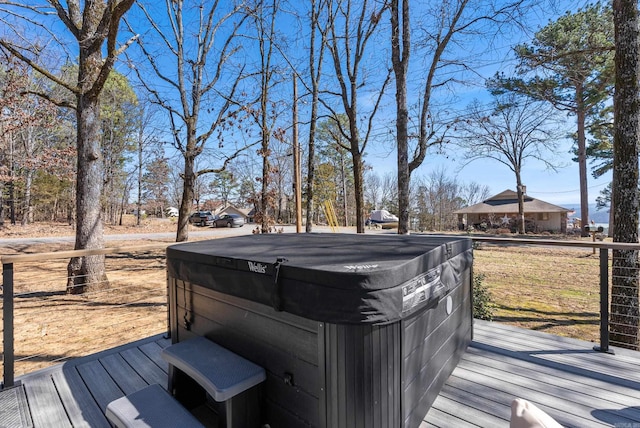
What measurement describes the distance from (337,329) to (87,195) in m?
4.88

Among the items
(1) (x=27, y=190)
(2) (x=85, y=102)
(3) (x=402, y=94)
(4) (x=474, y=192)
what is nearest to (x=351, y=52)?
(3) (x=402, y=94)

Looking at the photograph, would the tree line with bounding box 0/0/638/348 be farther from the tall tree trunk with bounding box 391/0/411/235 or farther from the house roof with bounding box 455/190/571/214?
the house roof with bounding box 455/190/571/214

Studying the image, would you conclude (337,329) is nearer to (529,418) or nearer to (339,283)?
(339,283)

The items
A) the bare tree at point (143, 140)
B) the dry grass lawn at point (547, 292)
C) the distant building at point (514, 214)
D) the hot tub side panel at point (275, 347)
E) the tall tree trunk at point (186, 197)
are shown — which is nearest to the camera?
the hot tub side panel at point (275, 347)

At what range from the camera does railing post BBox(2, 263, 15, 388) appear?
2.01m

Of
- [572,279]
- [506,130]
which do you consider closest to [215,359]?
[572,279]

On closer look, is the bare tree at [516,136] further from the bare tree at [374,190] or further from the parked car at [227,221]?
the parked car at [227,221]

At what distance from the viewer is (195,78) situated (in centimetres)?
768

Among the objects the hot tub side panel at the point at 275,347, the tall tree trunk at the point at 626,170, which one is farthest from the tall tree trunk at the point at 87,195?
the tall tree trunk at the point at 626,170

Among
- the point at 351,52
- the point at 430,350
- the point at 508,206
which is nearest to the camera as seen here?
the point at 430,350

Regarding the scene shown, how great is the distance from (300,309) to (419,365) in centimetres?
73

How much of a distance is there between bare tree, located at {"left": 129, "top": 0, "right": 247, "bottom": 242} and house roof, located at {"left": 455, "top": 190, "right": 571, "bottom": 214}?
70.7ft

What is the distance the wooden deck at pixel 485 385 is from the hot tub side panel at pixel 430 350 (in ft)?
0.36

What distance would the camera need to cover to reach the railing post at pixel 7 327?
79.2 inches
